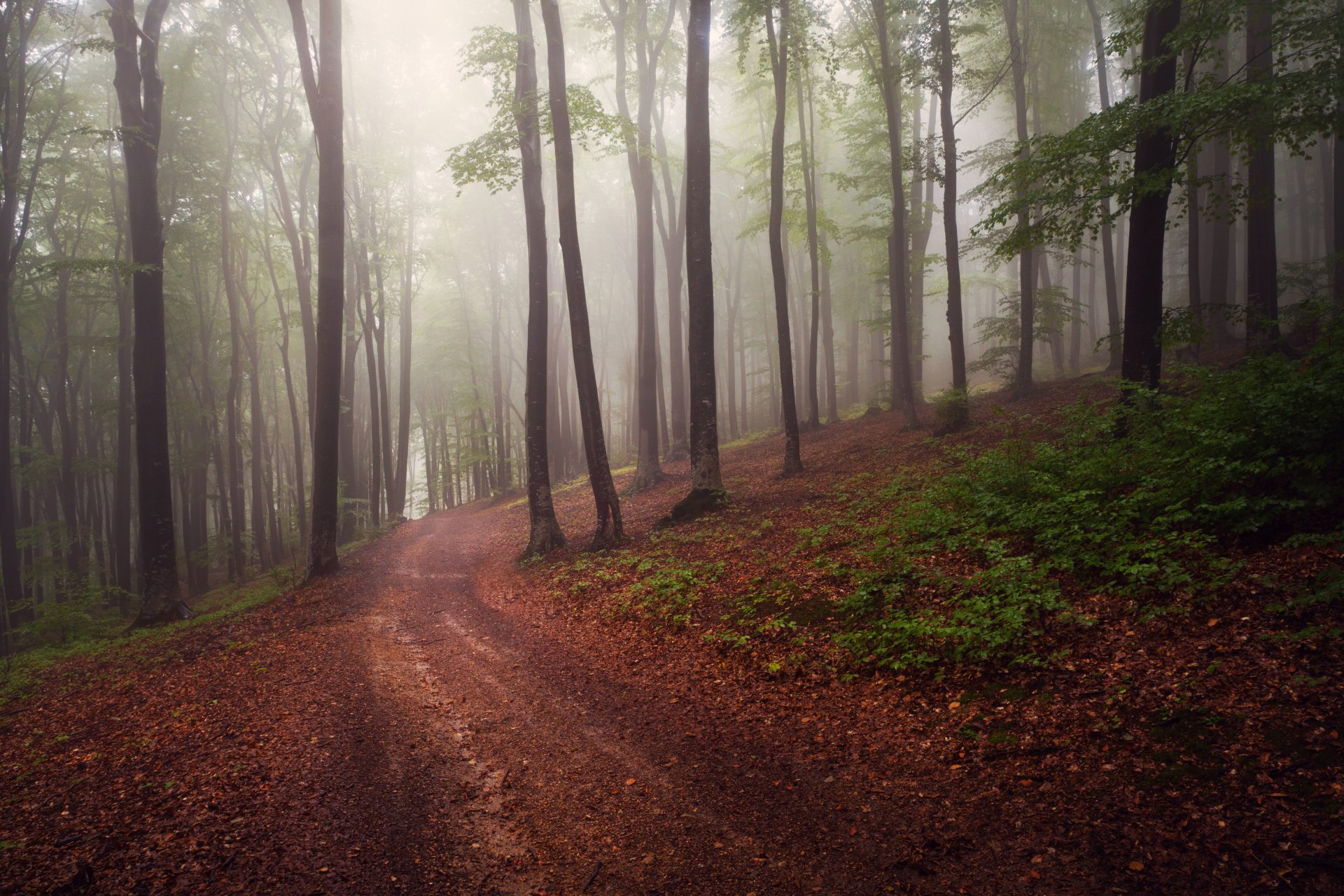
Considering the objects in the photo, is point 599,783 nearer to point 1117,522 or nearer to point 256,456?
point 1117,522

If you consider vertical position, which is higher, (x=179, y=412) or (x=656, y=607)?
(x=179, y=412)

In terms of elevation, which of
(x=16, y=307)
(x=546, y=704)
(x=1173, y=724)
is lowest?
(x=546, y=704)

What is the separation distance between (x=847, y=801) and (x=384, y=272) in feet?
89.6

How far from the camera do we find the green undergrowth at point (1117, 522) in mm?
4852

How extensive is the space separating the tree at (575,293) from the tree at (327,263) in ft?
16.6

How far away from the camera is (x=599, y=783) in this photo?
173 inches

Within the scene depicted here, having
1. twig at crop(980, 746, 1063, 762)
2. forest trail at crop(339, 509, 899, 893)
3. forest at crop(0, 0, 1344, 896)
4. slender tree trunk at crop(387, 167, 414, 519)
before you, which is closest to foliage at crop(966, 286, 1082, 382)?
forest at crop(0, 0, 1344, 896)

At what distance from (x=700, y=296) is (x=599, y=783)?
386 inches

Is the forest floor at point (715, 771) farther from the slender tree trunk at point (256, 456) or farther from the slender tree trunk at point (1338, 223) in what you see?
the slender tree trunk at point (256, 456)

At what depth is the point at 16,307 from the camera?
68.9ft

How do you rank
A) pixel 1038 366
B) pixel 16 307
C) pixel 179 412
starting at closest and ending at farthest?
pixel 16 307 → pixel 179 412 → pixel 1038 366

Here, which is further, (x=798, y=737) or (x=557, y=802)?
(x=798, y=737)

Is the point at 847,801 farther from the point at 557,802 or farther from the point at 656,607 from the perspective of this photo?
the point at 656,607

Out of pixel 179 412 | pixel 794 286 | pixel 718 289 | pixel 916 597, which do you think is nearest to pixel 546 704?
pixel 916 597
